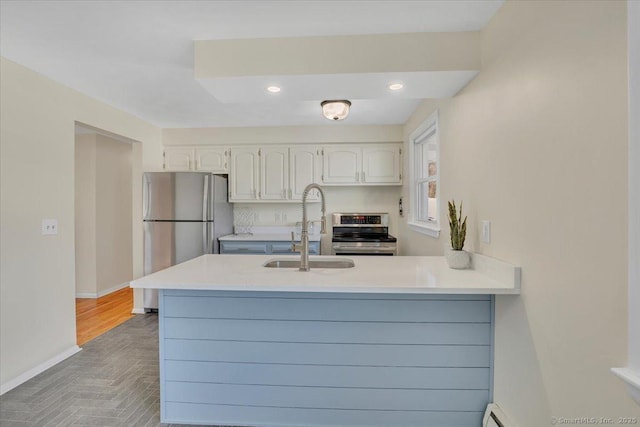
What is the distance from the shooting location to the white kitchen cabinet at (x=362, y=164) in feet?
12.7

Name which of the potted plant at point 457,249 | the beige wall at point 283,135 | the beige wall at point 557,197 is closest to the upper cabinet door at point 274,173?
the beige wall at point 283,135

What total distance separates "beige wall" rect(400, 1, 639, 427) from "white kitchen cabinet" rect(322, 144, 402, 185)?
6.83 ft

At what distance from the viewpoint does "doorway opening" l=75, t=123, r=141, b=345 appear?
4.21 meters

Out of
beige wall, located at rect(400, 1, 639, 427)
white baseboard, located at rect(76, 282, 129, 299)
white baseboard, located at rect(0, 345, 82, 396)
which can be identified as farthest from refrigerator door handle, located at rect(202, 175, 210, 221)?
beige wall, located at rect(400, 1, 639, 427)

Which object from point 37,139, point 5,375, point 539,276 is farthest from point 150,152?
point 539,276

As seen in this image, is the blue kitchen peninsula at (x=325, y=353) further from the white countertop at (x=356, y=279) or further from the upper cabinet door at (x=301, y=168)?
the upper cabinet door at (x=301, y=168)

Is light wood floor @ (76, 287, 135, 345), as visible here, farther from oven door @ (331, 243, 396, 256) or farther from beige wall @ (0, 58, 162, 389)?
oven door @ (331, 243, 396, 256)

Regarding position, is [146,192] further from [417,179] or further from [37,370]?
[417,179]

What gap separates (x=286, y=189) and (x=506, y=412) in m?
3.01

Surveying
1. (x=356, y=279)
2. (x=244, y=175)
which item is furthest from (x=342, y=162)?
(x=356, y=279)

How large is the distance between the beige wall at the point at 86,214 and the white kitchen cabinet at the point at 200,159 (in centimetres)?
122

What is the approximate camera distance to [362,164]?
12.7ft

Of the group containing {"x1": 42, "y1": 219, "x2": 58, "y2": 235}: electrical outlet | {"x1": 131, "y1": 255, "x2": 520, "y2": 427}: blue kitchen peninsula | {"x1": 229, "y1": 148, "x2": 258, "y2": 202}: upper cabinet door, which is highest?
{"x1": 229, "y1": 148, "x2": 258, "y2": 202}: upper cabinet door

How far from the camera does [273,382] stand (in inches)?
66.6
